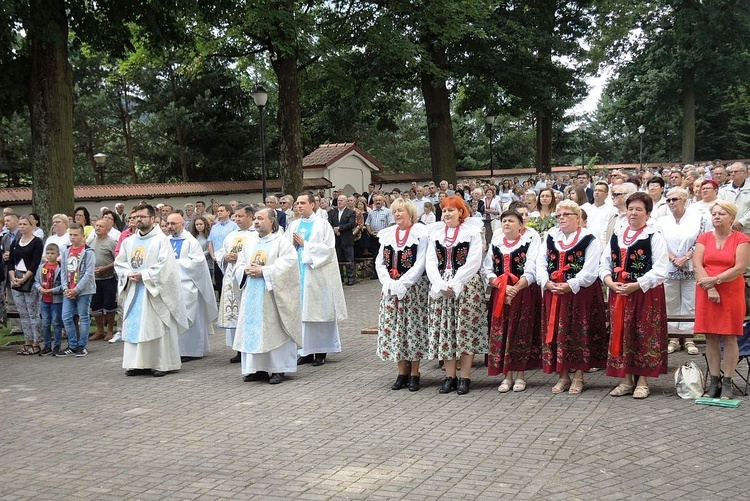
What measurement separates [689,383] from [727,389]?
0.33 metres

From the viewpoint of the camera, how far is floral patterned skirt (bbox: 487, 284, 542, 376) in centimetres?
863

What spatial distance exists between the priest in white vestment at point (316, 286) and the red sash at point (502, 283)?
269 centimetres

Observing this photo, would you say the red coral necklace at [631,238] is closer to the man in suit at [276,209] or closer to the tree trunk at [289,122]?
the man in suit at [276,209]

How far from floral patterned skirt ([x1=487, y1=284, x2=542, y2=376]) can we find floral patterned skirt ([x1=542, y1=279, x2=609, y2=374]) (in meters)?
0.21

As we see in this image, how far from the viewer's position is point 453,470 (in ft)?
20.3

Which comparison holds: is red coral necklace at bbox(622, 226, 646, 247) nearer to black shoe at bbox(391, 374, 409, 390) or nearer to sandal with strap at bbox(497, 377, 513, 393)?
sandal with strap at bbox(497, 377, 513, 393)

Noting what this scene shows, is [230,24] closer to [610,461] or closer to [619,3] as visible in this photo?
[610,461]

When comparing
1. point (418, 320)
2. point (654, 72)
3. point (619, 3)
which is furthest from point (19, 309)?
point (654, 72)

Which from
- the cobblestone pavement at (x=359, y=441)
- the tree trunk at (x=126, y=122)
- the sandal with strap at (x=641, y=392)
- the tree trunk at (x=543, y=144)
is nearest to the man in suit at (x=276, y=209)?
the cobblestone pavement at (x=359, y=441)

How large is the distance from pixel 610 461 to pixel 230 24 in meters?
16.8

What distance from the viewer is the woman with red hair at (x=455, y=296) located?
28.1 feet

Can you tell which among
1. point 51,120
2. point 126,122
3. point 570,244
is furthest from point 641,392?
point 126,122

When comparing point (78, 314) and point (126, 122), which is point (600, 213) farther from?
point (126, 122)

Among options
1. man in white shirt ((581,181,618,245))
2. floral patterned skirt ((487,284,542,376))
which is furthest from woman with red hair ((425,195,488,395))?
man in white shirt ((581,181,618,245))
